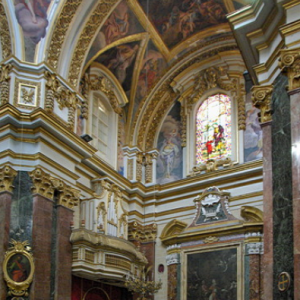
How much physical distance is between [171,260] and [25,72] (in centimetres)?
736

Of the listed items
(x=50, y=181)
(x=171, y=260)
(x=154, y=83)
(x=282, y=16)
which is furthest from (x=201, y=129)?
(x=282, y=16)

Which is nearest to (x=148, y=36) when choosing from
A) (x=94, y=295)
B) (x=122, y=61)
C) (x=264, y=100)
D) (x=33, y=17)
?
(x=122, y=61)

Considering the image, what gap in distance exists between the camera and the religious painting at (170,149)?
19000 millimetres

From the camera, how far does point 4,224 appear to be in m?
13.2

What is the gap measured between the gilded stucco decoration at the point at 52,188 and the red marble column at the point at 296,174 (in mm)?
7355

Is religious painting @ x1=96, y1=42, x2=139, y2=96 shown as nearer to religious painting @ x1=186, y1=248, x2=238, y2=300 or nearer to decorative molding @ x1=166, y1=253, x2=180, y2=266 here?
decorative molding @ x1=166, y1=253, x2=180, y2=266

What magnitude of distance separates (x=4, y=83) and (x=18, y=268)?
5091 millimetres

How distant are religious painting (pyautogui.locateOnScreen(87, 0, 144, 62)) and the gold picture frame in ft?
22.1

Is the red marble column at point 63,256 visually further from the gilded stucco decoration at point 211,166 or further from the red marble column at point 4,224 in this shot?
the gilded stucco decoration at point 211,166

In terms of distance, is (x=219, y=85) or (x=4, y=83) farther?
(x=219, y=85)

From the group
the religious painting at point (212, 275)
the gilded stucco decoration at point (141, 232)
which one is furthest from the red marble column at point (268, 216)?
the gilded stucco decoration at point (141, 232)

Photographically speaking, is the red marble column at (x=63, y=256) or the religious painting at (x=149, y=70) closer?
the red marble column at (x=63, y=256)

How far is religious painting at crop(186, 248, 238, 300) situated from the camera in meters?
15.7

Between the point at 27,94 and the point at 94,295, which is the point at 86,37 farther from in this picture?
the point at 94,295
